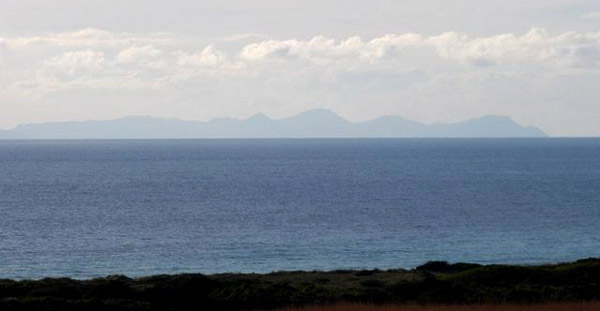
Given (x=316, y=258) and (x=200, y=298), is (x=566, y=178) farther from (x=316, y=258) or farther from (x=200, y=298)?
(x=200, y=298)

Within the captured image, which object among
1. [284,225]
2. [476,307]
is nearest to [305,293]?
[476,307]

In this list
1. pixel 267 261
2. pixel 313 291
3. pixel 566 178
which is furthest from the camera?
pixel 566 178

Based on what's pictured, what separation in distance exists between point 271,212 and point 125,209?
832 inches

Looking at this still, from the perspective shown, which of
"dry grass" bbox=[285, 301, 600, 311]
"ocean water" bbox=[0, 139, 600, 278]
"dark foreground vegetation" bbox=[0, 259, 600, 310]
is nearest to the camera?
"dry grass" bbox=[285, 301, 600, 311]

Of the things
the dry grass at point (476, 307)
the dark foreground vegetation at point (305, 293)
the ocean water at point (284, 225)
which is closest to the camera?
the dry grass at point (476, 307)

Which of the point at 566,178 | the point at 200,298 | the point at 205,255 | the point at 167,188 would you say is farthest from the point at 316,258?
the point at 566,178

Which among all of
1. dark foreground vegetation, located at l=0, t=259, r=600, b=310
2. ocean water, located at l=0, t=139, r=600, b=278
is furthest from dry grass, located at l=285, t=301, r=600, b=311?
ocean water, located at l=0, t=139, r=600, b=278

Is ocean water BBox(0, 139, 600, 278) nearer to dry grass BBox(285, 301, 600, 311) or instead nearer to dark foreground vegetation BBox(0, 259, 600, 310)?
dark foreground vegetation BBox(0, 259, 600, 310)

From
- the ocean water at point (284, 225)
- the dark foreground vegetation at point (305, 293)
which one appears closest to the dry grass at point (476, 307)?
the dark foreground vegetation at point (305, 293)

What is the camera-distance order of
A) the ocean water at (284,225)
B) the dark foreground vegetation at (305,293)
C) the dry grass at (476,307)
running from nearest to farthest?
the dry grass at (476,307), the dark foreground vegetation at (305,293), the ocean water at (284,225)

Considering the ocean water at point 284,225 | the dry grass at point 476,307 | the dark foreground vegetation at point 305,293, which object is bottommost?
the ocean water at point 284,225

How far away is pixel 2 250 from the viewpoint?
72438 mm

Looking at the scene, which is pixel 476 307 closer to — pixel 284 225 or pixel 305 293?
pixel 305 293

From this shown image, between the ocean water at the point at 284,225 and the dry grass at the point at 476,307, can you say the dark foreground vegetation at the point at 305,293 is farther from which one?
the ocean water at the point at 284,225
